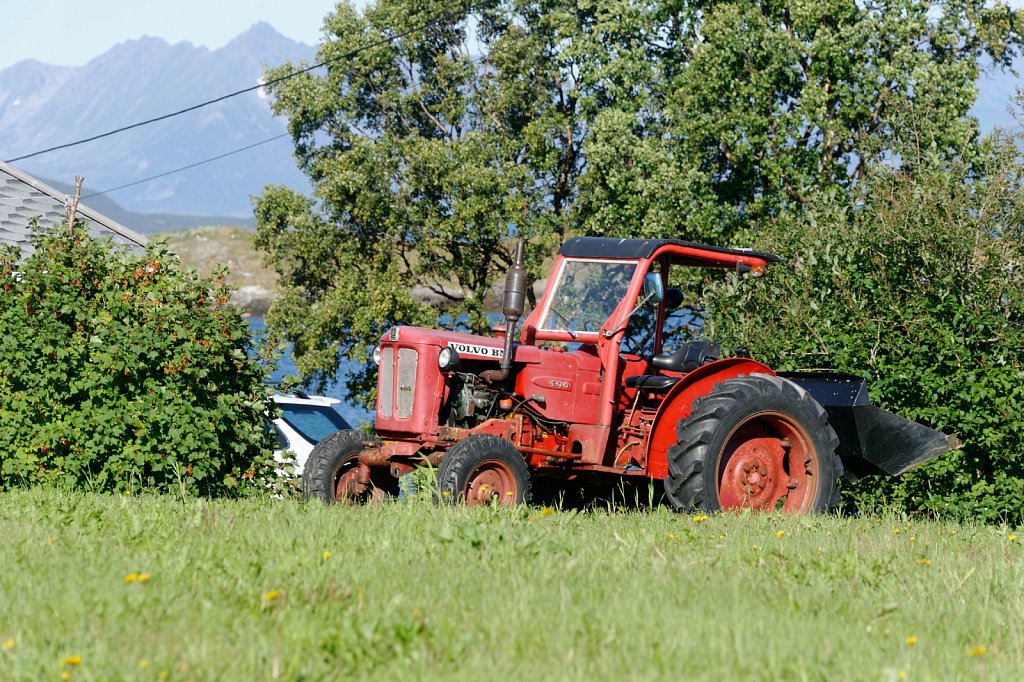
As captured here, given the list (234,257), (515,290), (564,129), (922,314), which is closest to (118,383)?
(515,290)

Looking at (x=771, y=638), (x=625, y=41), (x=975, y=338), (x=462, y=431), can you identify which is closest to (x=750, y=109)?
(x=625, y=41)

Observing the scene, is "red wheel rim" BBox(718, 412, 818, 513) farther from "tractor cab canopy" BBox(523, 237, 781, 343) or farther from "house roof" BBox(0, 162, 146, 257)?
"house roof" BBox(0, 162, 146, 257)

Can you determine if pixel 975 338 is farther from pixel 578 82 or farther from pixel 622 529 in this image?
pixel 578 82

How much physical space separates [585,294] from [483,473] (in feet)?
5.67

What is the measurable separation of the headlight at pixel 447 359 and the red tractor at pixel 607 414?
0.02 m

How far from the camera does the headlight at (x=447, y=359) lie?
8367mm

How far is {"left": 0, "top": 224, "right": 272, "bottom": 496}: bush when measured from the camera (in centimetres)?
895

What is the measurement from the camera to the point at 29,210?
18.7 meters

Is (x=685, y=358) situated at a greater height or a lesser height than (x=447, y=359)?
greater

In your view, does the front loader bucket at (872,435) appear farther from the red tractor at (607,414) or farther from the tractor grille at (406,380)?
the tractor grille at (406,380)

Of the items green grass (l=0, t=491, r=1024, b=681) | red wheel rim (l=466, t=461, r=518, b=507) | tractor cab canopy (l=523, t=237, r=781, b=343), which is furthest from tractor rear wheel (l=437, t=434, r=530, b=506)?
tractor cab canopy (l=523, t=237, r=781, b=343)

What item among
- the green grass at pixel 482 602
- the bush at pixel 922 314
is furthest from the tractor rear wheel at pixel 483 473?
the bush at pixel 922 314

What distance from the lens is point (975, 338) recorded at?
35.0 ft

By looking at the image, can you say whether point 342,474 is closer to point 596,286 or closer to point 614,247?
point 596,286
